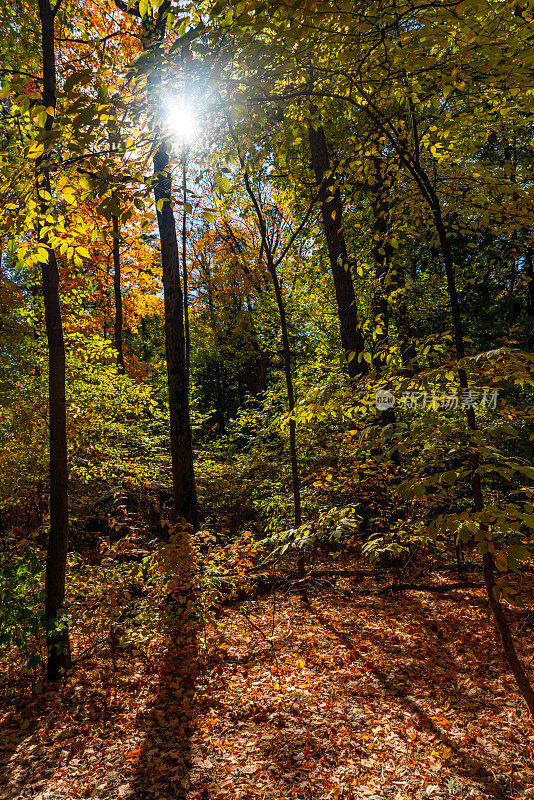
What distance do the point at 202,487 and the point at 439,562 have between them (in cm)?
416

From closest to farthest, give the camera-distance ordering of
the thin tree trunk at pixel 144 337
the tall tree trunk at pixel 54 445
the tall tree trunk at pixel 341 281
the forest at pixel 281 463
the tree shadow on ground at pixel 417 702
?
the forest at pixel 281 463 < the tree shadow on ground at pixel 417 702 < the tall tree trunk at pixel 54 445 < the tall tree trunk at pixel 341 281 < the thin tree trunk at pixel 144 337

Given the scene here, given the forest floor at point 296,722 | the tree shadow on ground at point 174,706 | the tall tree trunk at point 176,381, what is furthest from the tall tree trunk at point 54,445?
the tall tree trunk at point 176,381

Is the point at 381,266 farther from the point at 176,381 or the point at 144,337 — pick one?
the point at 144,337

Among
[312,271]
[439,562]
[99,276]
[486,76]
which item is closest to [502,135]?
[486,76]

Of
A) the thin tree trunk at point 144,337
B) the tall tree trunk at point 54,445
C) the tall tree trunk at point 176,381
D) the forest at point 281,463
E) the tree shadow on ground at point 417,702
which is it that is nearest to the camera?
the forest at point 281,463

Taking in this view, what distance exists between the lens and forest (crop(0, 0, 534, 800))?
7.19ft

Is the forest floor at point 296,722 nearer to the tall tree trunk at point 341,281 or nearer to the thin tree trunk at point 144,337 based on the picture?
the tall tree trunk at point 341,281

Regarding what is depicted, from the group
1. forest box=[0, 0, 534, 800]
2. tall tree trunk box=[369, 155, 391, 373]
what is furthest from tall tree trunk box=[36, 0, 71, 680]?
tall tree trunk box=[369, 155, 391, 373]

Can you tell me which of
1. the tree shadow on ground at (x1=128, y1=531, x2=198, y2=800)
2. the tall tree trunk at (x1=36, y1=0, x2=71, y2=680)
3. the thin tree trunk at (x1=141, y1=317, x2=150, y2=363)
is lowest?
the tree shadow on ground at (x1=128, y1=531, x2=198, y2=800)

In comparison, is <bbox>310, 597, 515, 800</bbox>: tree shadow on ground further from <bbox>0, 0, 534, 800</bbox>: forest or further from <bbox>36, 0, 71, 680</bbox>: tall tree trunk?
<bbox>36, 0, 71, 680</bbox>: tall tree trunk

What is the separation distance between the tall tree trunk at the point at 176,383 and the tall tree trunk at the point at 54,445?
5.03 ft

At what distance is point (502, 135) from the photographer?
230 inches

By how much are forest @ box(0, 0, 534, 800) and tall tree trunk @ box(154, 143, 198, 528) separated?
0.04 m

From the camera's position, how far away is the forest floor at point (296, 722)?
295 centimetres
